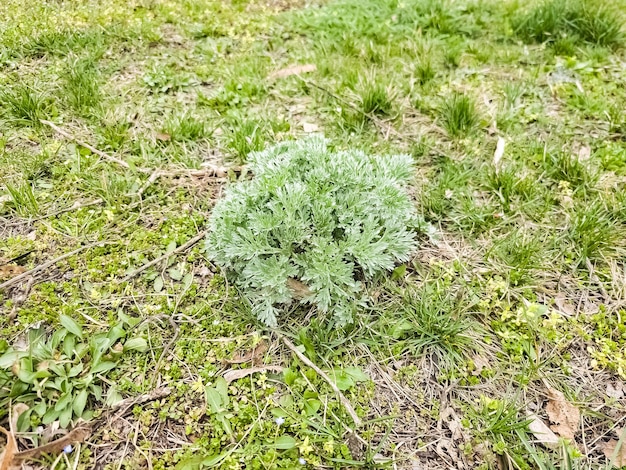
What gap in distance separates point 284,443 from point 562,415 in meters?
1.10

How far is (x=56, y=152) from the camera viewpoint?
2723 mm

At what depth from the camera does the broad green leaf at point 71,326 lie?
1.95 m

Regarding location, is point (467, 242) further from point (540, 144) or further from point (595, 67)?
point (595, 67)

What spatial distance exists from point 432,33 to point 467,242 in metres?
2.16

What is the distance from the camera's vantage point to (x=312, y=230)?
82.0 inches

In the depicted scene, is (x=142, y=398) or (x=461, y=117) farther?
Answer: (x=461, y=117)

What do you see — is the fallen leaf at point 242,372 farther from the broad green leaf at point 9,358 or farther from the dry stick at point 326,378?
the broad green leaf at point 9,358

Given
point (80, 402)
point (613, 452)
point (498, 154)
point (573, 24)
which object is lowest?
point (613, 452)

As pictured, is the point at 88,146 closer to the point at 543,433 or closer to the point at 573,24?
the point at 543,433

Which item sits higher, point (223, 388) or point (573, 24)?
point (573, 24)

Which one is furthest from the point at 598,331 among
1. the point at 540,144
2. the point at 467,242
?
the point at 540,144

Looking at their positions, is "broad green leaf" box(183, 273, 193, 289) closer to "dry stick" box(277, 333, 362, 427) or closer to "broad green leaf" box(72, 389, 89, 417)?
"dry stick" box(277, 333, 362, 427)

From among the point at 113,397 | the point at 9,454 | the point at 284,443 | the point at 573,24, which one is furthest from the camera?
the point at 573,24

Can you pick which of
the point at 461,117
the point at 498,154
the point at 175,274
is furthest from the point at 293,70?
the point at 175,274
